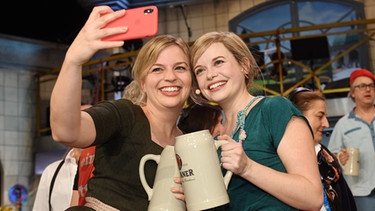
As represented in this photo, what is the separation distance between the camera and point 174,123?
1.44 meters

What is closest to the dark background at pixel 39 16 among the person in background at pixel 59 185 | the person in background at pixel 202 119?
the person in background at pixel 59 185

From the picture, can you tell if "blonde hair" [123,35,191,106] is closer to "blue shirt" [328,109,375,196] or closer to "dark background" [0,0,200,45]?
"dark background" [0,0,200,45]

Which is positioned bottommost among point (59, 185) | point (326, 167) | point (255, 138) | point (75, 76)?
point (59, 185)

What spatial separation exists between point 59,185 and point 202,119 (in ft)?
3.27

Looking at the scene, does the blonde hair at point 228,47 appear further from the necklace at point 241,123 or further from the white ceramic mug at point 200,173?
the white ceramic mug at point 200,173

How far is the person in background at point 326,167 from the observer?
2051 millimetres

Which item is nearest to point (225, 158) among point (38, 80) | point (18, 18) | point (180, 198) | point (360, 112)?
point (180, 198)

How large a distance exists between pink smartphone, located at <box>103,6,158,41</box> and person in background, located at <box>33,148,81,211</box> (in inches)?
62.3

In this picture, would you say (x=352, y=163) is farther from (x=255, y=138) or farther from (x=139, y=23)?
(x=139, y=23)

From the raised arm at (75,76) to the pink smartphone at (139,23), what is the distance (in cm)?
1

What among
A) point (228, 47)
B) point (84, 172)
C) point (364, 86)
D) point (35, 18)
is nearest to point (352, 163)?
point (364, 86)

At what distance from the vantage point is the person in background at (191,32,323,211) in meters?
1.05

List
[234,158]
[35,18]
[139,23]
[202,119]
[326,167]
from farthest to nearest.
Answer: [35,18], [326,167], [202,119], [234,158], [139,23]

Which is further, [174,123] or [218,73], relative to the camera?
[174,123]
